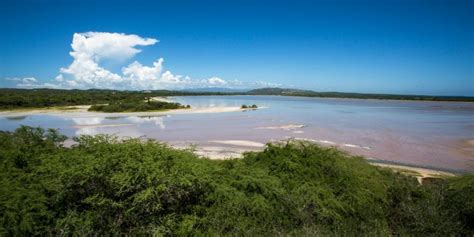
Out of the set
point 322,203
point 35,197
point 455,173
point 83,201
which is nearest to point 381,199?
point 322,203

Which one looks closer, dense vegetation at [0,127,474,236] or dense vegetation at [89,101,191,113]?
dense vegetation at [0,127,474,236]

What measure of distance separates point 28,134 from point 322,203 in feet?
32.5

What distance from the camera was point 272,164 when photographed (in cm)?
995

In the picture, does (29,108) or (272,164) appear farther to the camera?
(29,108)

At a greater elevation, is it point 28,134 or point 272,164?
point 28,134

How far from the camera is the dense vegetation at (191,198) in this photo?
6.39 m

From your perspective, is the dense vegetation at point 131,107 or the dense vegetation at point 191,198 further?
the dense vegetation at point 131,107

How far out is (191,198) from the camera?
7.54 m

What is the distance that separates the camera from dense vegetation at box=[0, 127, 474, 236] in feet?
21.0

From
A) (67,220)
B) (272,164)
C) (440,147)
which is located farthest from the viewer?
(440,147)

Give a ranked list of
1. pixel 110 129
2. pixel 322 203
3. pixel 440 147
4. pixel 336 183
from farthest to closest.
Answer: pixel 110 129 < pixel 440 147 < pixel 336 183 < pixel 322 203

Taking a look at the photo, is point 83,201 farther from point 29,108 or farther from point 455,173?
point 29,108

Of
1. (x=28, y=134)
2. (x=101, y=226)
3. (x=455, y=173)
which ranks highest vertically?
(x=28, y=134)

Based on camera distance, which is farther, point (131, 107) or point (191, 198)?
point (131, 107)
